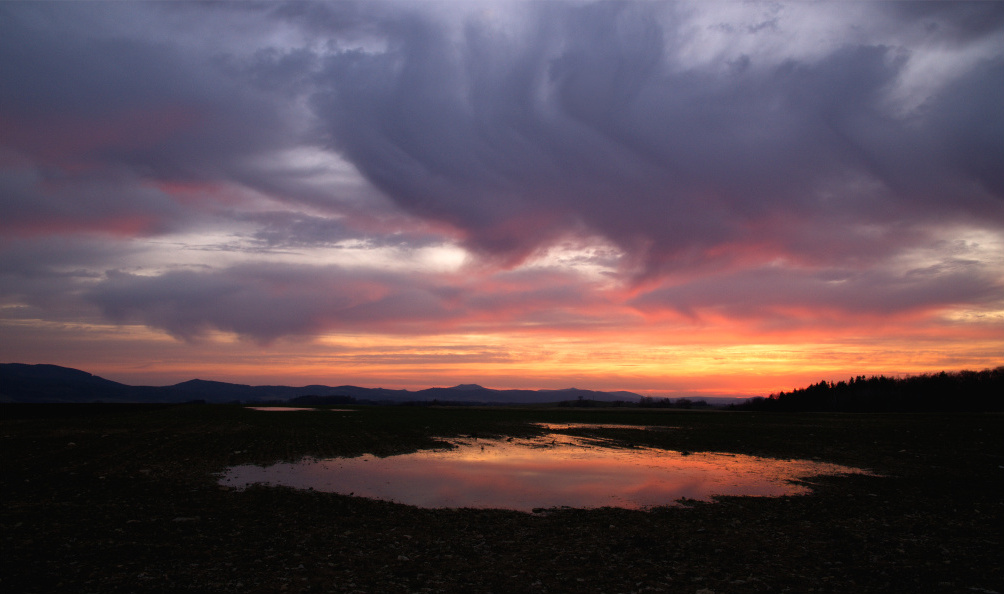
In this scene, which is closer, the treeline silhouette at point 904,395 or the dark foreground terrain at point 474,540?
the dark foreground terrain at point 474,540

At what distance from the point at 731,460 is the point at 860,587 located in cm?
1839

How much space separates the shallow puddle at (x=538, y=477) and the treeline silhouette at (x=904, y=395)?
3795 inches

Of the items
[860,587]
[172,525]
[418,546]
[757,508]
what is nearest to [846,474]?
[757,508]

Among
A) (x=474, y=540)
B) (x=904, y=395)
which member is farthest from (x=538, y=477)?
(x=904, y=395)

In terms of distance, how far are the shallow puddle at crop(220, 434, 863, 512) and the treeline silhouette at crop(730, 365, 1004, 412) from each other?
9640 cm

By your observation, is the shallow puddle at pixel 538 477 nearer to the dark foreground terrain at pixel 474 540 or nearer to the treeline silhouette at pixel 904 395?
the dark foreground terrain at pixel 474 540

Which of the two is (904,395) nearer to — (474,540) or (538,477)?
(538,477)

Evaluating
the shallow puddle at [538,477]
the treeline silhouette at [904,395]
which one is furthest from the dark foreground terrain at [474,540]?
the treeline silhouette at [904,395]

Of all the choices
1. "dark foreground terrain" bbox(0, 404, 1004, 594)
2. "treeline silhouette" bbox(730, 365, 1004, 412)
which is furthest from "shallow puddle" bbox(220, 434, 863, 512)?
"treeline silhouette" bbox(730, 365, 1004, 412)

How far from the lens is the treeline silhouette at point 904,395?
93.2 meters

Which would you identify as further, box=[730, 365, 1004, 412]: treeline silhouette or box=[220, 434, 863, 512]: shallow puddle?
box=[730, 365, 1004, 412]: treeline silhouette

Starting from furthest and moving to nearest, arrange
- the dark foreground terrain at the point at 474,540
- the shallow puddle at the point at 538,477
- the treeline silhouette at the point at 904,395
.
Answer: the treeline silhouette at the point at 904,395 < the shallow puddle at the point at 538,477 < the dark foreground terrain at the point at 474,540

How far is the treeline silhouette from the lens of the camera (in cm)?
9319

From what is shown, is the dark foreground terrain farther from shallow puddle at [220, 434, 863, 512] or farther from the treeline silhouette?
the treeline silhouette
